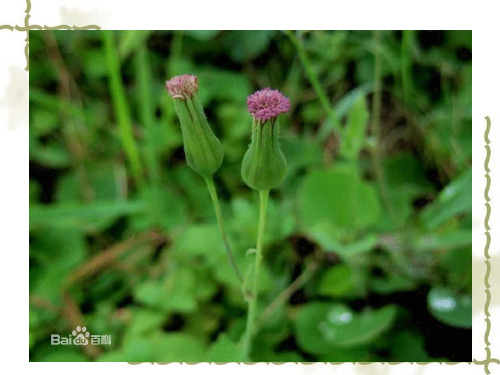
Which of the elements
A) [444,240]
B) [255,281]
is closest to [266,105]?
[255,281]

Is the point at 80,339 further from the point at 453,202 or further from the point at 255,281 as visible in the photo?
the point at 453,202

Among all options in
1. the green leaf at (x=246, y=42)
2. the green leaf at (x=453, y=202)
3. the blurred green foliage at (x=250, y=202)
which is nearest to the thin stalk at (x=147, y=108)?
the blurred green foliage at (x=250, y=202)

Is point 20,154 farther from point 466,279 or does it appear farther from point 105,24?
point 466,279

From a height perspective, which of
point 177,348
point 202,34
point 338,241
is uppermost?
point 202,34

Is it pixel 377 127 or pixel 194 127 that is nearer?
pixel 194 127

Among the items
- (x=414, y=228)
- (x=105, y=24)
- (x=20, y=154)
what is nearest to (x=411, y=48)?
(x=414, y=228)

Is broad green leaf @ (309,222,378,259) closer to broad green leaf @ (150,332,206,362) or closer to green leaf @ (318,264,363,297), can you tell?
green leaf @ (318,264,363,297)

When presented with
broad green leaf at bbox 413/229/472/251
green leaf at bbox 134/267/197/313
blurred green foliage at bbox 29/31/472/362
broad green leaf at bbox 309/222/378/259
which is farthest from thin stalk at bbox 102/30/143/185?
broad green leaf at bbox 413/229/472/251

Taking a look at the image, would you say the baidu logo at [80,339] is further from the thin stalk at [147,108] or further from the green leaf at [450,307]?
the green leaf at [450,307]
